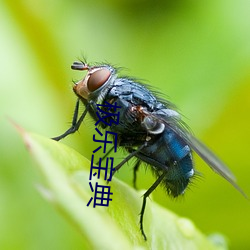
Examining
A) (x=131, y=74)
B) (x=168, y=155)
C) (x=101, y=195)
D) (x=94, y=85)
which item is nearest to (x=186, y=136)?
(x=168, y=155)

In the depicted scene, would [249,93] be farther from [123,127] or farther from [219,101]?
[123,127]

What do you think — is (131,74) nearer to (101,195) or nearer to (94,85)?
(94,85)

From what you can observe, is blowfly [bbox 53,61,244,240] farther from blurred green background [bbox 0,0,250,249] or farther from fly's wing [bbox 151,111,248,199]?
blurred green background [bbox 0,0,250,249]

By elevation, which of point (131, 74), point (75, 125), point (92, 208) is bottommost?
point (131, 74)

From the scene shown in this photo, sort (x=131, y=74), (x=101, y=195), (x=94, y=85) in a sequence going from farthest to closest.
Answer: (x=131, y=74) < (x=94, y=85) < (x=101, y=195)

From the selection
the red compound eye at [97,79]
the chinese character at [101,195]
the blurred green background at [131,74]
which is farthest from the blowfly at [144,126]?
the blurred green background at [131,74]

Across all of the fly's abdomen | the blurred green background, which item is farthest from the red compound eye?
the blurred green background

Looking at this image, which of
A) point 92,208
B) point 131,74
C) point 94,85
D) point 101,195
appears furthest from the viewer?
point 131,74

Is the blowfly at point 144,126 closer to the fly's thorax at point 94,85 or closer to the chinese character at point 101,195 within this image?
the fly's thorax at point 94,85
